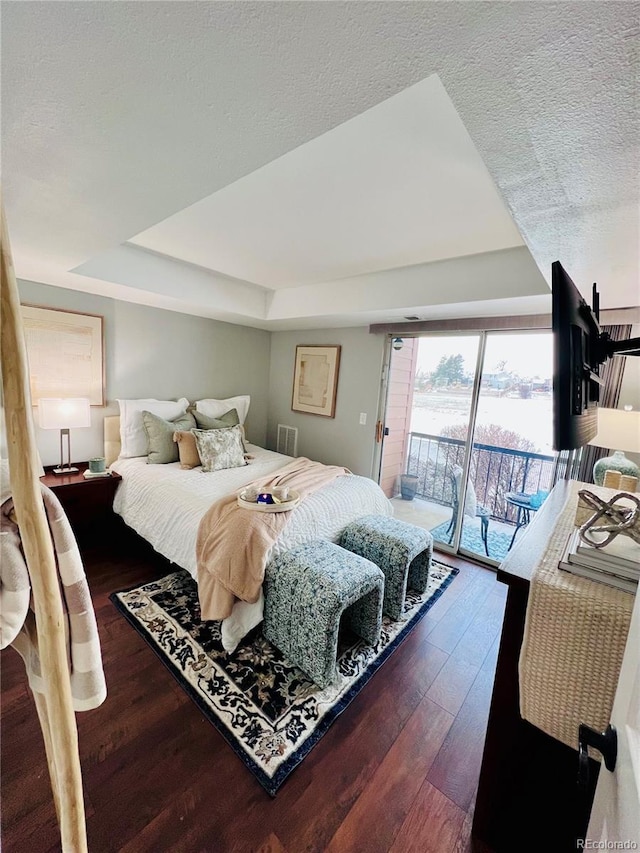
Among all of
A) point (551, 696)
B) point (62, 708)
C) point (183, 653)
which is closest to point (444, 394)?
point (551, 696)

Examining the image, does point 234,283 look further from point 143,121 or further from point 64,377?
point 143,121

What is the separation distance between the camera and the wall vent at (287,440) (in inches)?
169

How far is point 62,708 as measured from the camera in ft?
2.04

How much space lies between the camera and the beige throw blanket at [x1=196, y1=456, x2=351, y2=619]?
1.84 metres

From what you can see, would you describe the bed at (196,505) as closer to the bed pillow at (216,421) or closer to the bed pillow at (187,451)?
the bed pillow at (187,451)

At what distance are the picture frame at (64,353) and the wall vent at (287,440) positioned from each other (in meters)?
2.02

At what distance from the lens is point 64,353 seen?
9.32ft

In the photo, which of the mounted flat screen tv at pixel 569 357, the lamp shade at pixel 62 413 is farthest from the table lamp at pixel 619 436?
the lamp shade at pixel 62 413

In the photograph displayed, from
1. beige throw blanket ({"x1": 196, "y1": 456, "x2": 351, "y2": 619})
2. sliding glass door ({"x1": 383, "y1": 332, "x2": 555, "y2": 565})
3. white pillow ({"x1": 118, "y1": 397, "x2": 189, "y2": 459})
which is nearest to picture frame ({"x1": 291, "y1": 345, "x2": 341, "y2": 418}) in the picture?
sliding glass door ({"x1": 383, "y1": 332, "x2": 555, "y2": 565})

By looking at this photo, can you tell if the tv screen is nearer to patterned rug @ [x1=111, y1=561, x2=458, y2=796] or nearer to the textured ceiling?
the textured ceiling

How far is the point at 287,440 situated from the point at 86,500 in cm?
225

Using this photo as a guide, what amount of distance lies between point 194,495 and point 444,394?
2376 mm

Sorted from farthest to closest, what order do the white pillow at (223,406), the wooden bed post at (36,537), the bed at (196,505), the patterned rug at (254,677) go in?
the white pillow at (223,406) → the bed at (196,505) → the patterned rug at (254,677) → the wooden bed post at (36,537)

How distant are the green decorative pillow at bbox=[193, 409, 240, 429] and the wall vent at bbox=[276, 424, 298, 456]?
0.85 meters
